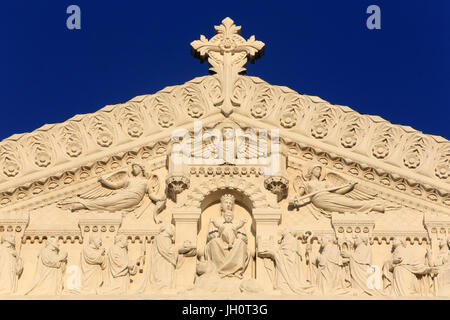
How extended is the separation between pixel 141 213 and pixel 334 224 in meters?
2.24

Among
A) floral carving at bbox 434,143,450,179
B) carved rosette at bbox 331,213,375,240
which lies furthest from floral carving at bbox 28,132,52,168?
floral carving at bbox 434,143,450,179

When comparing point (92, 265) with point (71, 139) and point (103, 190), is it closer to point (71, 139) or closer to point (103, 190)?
point (103, 190)

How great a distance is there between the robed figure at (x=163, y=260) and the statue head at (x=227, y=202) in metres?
0.69

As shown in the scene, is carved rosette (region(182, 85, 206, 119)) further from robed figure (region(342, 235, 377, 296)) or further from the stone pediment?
robed figure (region(342, 235, 377, 296))

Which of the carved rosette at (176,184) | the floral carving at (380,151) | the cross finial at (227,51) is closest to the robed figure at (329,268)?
the floral carving at (380,151)

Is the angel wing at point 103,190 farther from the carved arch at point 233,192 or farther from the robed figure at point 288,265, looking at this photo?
the robed figure at point 288,265

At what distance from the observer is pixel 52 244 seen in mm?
16094

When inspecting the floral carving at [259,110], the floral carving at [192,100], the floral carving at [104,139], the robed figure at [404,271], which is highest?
the floral carving at [192,100]

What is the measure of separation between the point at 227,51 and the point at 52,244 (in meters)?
3.48

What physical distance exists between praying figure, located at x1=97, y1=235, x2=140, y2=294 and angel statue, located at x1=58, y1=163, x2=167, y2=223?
528 mm

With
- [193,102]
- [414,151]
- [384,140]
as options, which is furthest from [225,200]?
[414,151]

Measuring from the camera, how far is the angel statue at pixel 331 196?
54.0 feet
